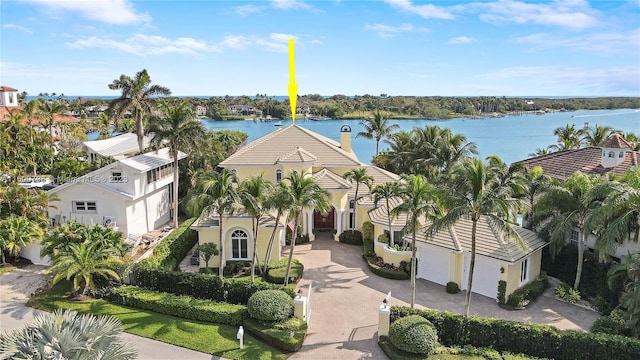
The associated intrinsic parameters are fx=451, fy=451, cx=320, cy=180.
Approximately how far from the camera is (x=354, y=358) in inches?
715

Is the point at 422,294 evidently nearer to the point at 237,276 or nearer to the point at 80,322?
the point at 237,276

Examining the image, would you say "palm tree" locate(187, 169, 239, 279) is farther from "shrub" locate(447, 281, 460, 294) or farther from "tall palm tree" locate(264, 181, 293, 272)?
"shrub" locate(447, 281, 460, 294)

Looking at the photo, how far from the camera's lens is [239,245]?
2727cm

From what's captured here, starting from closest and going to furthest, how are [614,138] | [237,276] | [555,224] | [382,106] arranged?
1. [555,224]
2. [237,276]
3. [614,138]
4. [382,106]

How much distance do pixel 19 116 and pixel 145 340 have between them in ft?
138

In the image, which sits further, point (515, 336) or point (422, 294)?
point (422, 294)

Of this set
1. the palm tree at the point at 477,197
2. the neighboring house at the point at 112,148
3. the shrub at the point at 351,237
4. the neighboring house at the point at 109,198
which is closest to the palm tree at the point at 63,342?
the palm tree at the point at 477,197

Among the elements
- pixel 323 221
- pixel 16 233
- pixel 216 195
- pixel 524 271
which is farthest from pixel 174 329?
pixel 524 271

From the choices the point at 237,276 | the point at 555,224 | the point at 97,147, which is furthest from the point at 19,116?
the point at 555,224

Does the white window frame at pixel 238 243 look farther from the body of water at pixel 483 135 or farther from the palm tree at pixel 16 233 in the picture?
the body of water at pixel 483 135

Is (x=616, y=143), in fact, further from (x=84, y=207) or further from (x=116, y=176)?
(x=84, y=207)

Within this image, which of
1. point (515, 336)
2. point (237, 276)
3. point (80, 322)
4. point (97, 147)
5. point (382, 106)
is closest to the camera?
point (80, 322)

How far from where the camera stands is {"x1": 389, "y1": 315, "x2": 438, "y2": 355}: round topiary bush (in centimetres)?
1750

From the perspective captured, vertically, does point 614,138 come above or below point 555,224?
above
